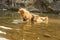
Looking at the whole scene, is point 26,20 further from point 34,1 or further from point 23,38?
point 34,1

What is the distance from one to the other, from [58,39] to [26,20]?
6957mm

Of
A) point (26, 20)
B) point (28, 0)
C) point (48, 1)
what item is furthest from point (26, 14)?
point (28, 0)

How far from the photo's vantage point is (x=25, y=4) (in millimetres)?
36344

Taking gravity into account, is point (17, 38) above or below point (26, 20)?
above

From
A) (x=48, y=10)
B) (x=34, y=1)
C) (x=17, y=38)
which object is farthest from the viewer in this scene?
(x=34, y=1)

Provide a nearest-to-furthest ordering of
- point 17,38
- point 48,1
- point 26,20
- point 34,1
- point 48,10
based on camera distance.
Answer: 1. point 17,38
2. point 26,20
3. point 48,10
4. point 48,1
5. point 34,1

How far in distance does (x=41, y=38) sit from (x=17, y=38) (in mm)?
1036

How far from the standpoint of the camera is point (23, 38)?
7.67m

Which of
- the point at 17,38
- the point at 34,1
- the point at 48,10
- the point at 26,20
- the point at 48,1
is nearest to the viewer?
the point at 17,38

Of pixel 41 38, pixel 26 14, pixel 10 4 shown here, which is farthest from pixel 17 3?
pixel 41 38

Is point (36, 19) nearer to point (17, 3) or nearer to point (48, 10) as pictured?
point (48, 10)

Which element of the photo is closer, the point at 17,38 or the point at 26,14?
the point at 17,38

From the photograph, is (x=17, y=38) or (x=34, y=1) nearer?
(x=17, y=38)

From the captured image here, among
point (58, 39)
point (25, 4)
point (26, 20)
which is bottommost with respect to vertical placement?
point (25, 4)
